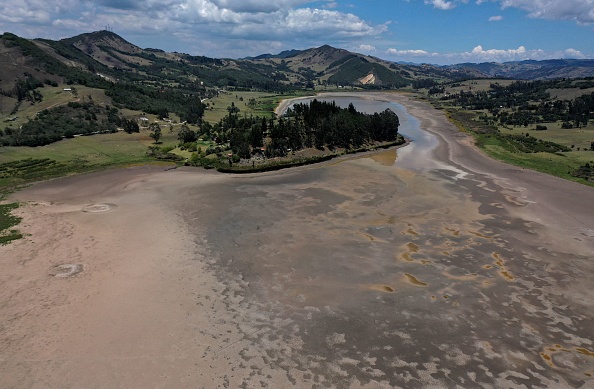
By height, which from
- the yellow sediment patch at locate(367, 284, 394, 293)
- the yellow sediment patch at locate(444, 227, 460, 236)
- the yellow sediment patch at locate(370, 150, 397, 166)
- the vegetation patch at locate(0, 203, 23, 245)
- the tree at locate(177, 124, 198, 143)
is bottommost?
the yellow sediment patch at locate(367, 284, 394, 293)

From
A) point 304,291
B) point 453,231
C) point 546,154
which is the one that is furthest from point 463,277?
point 546,154

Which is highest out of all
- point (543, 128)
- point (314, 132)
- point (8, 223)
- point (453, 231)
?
point (314, 132)

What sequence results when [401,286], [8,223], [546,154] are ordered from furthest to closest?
[546,154]
[8,223]
[401,286]

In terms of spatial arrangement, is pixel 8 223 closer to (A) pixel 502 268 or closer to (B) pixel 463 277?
(B) pixel 463 277

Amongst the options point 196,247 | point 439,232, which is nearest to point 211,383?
point 196,247

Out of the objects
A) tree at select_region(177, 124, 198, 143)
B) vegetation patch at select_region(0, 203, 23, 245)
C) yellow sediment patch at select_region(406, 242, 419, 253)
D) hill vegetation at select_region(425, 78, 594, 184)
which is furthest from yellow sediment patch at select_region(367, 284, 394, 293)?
tree at select_region(177, 124, 198, 143)

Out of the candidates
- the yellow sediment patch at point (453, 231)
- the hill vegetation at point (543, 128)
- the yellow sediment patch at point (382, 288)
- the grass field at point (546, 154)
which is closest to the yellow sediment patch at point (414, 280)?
the yellow sediment patch at point (382, 288)

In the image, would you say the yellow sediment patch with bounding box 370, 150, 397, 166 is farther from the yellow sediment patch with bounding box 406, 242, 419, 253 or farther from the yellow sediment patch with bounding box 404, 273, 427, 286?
the yellow sediment patch with bounding box 404, 273, 427, 286

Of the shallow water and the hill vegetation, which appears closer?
the shallow water
